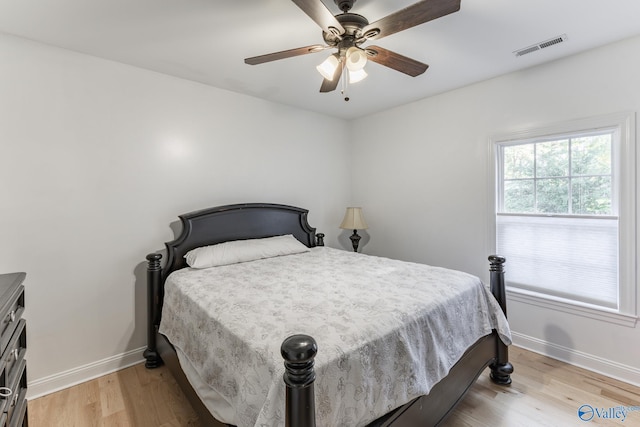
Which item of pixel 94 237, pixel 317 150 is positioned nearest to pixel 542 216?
pixel 317 150

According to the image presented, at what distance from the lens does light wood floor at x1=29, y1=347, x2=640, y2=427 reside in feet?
6.10

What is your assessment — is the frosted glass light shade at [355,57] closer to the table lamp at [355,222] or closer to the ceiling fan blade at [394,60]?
the ceiling fan blade at [394,60]

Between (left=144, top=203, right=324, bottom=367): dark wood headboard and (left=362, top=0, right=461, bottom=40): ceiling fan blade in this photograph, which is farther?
(left=144, top=203, right=324, bottom=367): dark wood headboard

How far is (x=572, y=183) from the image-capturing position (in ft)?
8.31

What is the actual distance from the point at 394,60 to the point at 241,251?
201cm

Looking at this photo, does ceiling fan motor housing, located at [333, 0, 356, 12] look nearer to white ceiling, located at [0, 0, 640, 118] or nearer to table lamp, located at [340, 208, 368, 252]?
white ceiling, located at [0, 0, 640, 118]

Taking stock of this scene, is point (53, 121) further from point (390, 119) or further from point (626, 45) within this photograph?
point (626, 45)

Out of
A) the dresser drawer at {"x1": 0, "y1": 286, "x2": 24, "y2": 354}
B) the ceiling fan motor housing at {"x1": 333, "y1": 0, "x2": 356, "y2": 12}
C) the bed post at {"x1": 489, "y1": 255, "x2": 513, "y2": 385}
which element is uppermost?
the ceiling fan motor housing at {"x1": 333, "y1": 0, "x2": 356, "y2": 12}

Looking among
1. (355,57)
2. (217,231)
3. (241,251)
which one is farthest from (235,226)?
(355,57)

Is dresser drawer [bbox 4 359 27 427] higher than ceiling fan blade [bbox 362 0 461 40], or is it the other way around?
ceiling fan blade [bbox 362 0 461 40]

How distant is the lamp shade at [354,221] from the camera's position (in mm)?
3822

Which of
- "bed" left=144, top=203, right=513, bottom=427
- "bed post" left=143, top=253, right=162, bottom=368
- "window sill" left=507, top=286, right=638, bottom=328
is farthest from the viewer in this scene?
"bed post" left=143, top=253, right=162, bottom=368

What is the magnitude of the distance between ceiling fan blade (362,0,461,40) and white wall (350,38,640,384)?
1.80m

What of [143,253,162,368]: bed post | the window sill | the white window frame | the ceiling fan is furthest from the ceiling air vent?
[143,253,162,368]: bed post
